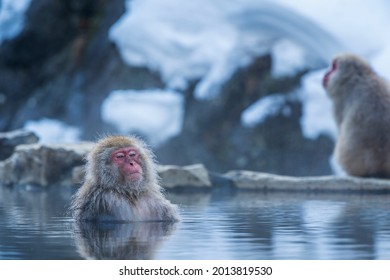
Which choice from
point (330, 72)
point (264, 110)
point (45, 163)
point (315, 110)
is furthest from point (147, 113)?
point (330, 72)

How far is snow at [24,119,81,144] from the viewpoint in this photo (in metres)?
12.8

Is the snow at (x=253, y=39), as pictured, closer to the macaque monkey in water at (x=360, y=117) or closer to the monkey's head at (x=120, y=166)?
the macaque monkey in water at (x=360, y=117)

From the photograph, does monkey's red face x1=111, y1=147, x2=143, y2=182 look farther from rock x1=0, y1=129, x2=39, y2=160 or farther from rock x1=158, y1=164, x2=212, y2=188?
rock x1=0, y1=129, x2=39, y2=160

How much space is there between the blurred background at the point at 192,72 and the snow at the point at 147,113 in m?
0.02

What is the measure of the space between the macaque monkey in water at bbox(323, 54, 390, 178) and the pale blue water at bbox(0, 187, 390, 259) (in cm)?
103

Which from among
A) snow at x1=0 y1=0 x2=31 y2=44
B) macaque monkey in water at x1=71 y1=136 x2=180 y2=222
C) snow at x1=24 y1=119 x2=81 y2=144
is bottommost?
macaque monkey in water at x1=71 y1=136 x2=180 y2=222

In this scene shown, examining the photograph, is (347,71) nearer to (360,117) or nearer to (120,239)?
(360,117)

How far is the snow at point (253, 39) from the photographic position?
38.8 ft

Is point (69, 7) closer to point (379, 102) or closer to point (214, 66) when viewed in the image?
point (214, 66)

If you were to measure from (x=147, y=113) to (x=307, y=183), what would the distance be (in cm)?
367

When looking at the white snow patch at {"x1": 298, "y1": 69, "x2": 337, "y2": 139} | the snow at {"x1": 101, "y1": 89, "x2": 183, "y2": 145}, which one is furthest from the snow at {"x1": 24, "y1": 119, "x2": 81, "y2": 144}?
the white snow patch at {"x1": 298, "y1": 69, "x2": 337, "y2": 139}

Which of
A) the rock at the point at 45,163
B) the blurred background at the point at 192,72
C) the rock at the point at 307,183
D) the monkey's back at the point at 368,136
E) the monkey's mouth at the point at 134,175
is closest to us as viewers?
the monkey's mouth at the point at 134,175

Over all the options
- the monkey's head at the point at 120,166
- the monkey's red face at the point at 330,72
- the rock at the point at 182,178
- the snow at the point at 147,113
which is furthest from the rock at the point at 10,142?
the monkey's head at the point at 120,166
